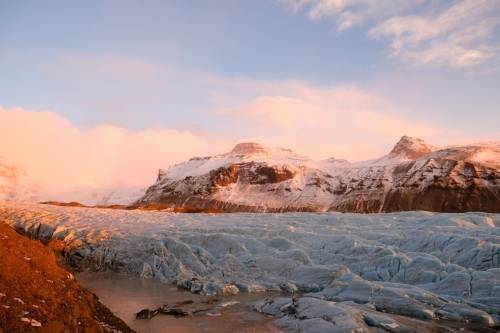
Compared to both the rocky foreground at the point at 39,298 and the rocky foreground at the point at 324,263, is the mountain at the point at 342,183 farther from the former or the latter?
the rocky foreground at the point at 39,298

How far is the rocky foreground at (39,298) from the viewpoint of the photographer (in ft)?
17.9

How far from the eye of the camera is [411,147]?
148 m

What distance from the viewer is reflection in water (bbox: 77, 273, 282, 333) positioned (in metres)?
8.82

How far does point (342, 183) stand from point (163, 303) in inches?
4232

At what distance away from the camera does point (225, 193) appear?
123 metres

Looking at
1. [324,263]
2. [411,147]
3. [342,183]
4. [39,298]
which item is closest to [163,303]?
[39,298]

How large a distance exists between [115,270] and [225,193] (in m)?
107

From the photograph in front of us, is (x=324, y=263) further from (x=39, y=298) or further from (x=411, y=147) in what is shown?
(x=411, y=147)

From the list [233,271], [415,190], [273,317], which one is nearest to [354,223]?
[233,271]

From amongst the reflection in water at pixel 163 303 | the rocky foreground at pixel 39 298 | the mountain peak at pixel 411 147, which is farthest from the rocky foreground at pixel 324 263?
the mountain peak at pixel 411 147

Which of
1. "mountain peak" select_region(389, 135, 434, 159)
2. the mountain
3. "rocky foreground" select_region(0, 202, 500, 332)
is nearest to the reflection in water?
"rocky foreground" select_region(0, 202, 500, 332)

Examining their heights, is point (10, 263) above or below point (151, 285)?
above

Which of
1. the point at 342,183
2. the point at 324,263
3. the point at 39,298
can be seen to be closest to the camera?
the point at 39,298

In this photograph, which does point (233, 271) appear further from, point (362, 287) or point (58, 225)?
point (58, 225)
